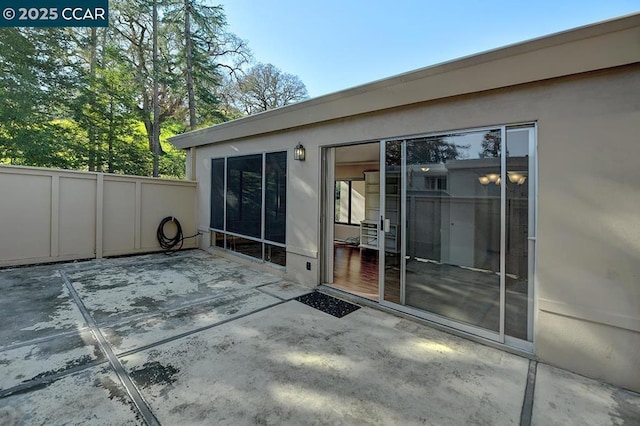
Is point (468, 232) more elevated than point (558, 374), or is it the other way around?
point (468, 232)

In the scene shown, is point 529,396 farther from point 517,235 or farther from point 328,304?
point 328,304

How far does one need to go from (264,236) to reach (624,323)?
473 centimetres

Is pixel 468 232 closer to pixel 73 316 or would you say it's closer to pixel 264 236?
pixel 264 236

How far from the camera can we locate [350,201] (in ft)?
30.2

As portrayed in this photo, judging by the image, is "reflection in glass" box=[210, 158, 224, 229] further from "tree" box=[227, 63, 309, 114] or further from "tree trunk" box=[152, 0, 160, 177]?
"tree" box=[227, 63, 309, 114]

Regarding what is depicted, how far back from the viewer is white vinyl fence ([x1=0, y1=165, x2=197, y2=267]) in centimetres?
520

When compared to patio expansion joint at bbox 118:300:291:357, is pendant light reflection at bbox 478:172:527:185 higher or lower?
higher

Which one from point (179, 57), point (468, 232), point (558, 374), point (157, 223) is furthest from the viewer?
point (179, 57)

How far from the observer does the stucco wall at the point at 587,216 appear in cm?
217

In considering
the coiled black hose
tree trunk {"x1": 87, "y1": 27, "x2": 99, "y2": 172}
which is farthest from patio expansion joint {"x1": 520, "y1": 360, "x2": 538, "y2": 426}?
tree trunk {"x1": 87, "y1": 27, "x2": 99, "y2": 172}

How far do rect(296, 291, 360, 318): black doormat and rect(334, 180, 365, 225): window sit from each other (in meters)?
4.99

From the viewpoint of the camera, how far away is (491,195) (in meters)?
2.81

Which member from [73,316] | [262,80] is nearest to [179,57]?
[262,80]

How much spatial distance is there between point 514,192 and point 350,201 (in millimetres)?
6574
